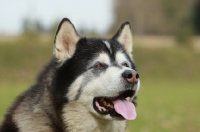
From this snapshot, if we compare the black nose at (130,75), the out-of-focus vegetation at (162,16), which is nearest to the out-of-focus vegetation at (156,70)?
the out-of-focus vegetation at (162,16)

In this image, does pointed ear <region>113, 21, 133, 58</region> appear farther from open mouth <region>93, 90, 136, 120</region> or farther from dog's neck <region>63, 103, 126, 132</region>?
dog's neck <region>63, 103, 126, 132</region>

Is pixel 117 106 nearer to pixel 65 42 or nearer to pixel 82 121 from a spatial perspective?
pixel 82 121

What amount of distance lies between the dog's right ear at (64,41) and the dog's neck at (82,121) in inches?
25.3

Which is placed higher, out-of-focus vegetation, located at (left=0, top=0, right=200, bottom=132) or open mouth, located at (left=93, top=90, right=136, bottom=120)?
open mouth, located at (left=93, top=90, right=136, bottom=120)

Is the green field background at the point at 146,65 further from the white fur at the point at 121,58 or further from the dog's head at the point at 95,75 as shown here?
the dog's head at the point at 95,75

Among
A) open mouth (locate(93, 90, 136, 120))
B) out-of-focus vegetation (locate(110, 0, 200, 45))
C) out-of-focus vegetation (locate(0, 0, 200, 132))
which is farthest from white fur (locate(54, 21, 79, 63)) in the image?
out-of-focus vegetation (locate(110, 0, 200, 45))

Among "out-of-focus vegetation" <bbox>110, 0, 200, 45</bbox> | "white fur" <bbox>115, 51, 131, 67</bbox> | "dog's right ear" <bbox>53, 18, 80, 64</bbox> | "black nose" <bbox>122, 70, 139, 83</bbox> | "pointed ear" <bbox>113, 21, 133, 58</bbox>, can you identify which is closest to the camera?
"black nose" <bbox>122, 70, 139, 83</bbox>

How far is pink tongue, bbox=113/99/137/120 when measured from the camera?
17.7 feet

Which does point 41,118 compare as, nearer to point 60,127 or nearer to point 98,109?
point 60,127

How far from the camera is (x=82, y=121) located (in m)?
5.44

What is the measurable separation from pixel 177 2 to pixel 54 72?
58538mm

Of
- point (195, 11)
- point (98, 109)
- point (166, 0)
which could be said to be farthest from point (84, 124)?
point (166, 0)

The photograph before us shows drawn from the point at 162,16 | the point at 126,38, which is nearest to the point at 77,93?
the point at 126,38

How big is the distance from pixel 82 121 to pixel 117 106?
18.8 inches
